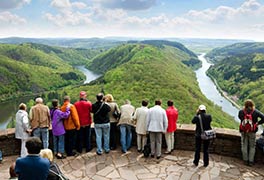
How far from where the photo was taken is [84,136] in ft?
22.2

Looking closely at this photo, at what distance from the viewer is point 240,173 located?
5.59 m

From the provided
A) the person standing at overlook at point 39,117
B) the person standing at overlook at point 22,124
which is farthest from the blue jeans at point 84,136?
the person standing at overlook at point 22,124

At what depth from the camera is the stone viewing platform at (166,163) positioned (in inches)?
216

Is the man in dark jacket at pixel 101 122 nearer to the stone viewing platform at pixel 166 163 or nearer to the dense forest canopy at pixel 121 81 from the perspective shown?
the stone viewing platform at pixel 166 163

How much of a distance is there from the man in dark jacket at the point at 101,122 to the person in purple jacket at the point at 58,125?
24.9 inches

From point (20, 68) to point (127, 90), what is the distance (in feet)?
174

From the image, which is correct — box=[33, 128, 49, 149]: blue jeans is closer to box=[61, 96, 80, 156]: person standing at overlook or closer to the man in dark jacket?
box=[61, 96, 80, 156]: person standing at overlook

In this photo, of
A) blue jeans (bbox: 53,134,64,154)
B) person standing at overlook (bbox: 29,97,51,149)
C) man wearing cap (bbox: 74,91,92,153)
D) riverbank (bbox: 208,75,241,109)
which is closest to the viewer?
person standing at overlook (bbox: 29,97,51,149)

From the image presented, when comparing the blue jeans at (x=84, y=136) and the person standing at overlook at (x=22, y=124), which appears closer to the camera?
the person standing at overlook at (x=22, y=124)

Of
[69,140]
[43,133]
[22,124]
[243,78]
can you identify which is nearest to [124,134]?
[69,140]

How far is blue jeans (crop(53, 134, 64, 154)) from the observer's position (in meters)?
6.33

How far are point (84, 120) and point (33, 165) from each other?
3.19 meters

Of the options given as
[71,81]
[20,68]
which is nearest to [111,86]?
[71,81]

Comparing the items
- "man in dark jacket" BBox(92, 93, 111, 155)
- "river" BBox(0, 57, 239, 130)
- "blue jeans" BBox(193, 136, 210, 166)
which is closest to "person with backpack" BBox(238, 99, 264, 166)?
"blue jeans" BBox(193, 136, 210, 166)
